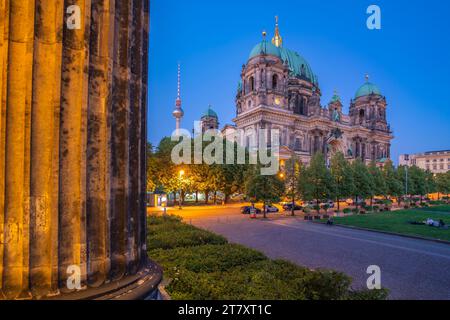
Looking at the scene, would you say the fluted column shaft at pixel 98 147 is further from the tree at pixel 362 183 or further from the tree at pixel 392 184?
the tree at pixel 392 184

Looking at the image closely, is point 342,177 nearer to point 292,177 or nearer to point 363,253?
point 292,177

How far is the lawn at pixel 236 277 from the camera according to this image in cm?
691

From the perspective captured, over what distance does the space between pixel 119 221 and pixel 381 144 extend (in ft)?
352

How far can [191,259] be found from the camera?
10.9m

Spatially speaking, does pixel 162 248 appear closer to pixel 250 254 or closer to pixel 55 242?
pixel 250 254

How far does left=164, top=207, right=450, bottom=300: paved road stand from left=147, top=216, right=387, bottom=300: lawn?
13.3ft

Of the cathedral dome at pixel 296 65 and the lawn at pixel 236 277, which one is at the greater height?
the cathedral dome at pixel 296 65

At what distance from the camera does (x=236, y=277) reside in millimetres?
8766

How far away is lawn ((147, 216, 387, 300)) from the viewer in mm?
6910

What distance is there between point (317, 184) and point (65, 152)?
37145 millimetres

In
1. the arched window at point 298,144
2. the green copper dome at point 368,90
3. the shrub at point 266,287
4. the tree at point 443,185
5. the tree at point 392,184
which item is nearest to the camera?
the shrub at point 266,287

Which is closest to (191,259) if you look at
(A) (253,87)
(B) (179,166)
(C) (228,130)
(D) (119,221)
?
(D) (119,221)

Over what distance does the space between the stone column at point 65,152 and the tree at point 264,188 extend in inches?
1258

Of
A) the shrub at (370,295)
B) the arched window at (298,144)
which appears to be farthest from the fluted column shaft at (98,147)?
the arched window at (298,144)
